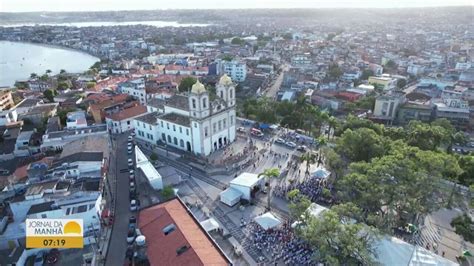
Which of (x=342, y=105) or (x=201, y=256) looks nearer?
(x=201, y=256)

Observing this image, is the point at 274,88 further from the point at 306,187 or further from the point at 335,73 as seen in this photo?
the point at 306,187

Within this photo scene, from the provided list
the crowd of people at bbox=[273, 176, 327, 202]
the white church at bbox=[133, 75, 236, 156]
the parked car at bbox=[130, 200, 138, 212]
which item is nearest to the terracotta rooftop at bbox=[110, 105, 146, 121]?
the white church at bbox=[133, 75, 236, 156]

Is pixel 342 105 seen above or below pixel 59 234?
below

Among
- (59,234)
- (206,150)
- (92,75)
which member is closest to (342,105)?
(206,150)

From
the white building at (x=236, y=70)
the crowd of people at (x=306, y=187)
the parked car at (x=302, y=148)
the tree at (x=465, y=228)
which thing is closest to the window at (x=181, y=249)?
the crowd of people at (x=306, y=187)

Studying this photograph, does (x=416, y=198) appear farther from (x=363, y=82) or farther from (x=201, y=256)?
(x=363, y=82)
